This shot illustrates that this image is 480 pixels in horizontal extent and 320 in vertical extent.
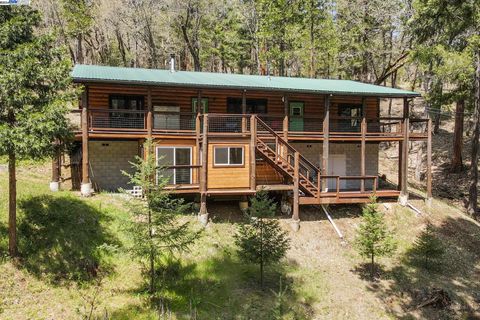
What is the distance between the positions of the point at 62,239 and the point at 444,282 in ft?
55.9

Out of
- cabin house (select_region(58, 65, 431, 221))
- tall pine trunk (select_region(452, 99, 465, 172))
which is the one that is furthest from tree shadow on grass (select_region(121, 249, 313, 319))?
tall pine trunk (select_region(452, 99, 465, 172))

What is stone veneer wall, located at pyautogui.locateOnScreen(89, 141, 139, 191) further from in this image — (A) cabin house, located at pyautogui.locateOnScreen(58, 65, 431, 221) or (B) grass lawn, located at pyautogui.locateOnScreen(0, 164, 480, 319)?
(B) grass lawn, located at pyautogui.locateOnScreen(0, 164, 480, 319)

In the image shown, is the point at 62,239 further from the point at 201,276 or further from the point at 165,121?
the point at 165,121

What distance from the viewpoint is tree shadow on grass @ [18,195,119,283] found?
13.0 m

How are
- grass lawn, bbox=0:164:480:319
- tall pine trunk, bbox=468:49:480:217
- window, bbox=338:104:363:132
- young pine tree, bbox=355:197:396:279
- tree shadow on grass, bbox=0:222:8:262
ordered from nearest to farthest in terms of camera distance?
grass lawn, bbox=0:164:480:319 < tree shadow on grass, bbox=0:222:8:262 < young pine tree, bbox=355:197:396:279 < tall pine trunk, bbox=468:49:480:217 < window, bbox=338:104:363:132

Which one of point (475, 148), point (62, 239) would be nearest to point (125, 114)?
point (62, 239)

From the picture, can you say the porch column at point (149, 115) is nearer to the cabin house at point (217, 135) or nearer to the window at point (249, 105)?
the cabin house at point (217, 135)

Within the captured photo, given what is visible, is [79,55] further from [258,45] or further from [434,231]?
[434,231]

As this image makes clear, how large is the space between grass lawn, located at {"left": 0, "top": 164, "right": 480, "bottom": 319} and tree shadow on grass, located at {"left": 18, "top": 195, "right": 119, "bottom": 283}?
4 centimetres

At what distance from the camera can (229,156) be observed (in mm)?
18391

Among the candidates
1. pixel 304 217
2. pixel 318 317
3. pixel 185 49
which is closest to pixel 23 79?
pixel 318 317

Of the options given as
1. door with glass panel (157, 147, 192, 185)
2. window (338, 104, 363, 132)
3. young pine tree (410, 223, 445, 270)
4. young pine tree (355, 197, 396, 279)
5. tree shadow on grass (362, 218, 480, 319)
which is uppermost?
window (338, 104, 363, 132)

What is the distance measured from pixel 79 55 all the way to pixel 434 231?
3882 centimetres

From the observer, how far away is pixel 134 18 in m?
39.8
